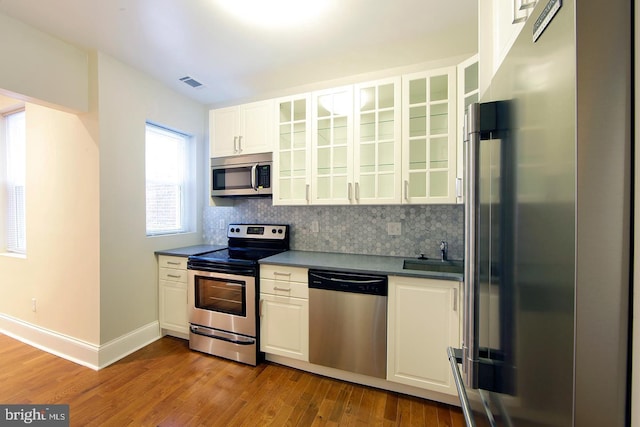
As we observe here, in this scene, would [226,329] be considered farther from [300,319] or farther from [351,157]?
[351,157]

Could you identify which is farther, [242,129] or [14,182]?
[14,182]

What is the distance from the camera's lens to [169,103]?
2887mm

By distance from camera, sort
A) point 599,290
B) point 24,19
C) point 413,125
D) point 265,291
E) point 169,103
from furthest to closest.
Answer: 1. point 169,103
2. point 265,291
3. point 413,125
4. point 24,19
5. point 599,290

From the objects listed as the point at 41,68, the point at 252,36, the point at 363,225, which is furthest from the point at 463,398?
the point at 41,68

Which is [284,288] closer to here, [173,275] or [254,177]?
[254,177]

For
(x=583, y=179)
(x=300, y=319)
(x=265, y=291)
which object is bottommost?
(x=300, y=319)

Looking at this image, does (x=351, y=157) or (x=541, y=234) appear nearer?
(x=541, y=234)

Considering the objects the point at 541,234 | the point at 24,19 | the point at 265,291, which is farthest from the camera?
the point at 265,291

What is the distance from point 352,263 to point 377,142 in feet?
3.41

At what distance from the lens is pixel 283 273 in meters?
2.22

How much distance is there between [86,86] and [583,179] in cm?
320

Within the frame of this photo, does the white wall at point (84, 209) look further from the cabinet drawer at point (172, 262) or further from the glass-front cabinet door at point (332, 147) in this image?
the glass-front cabinet door at point (332, 147)

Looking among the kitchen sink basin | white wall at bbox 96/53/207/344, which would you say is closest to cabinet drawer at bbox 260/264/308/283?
the kitchen sink basin

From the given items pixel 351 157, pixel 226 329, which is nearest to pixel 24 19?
pixel 351 157
